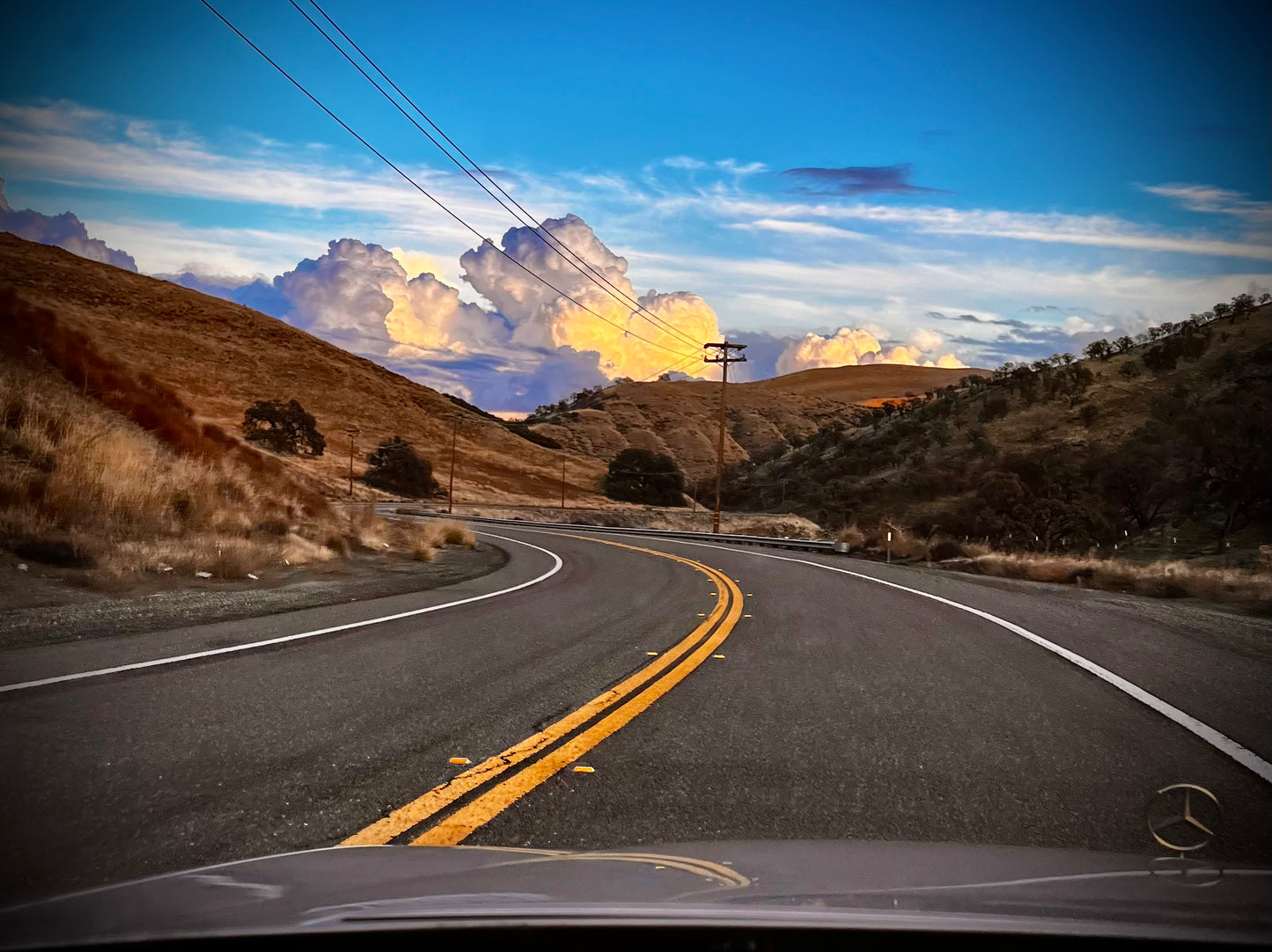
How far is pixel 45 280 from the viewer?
339 ft

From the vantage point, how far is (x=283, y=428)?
86688mm

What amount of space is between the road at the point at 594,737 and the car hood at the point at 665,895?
874 mm

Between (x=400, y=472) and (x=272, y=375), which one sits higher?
(x=272, y=375)

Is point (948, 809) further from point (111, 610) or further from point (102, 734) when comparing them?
point (111, 610)

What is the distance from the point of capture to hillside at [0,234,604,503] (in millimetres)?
96188

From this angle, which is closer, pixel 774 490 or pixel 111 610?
pixel 111 610

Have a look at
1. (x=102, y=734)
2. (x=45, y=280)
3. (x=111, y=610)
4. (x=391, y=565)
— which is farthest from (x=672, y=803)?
(x=45, y=280)

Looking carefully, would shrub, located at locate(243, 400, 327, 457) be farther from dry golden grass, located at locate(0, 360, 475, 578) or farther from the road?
the road

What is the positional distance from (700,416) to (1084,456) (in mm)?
93959

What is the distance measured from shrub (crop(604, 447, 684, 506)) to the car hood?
91.6 metres

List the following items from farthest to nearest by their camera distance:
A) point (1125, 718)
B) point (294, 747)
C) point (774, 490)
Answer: point (774, 490) < point (1125, 718) < point (294, 747)

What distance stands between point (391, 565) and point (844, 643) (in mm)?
10919

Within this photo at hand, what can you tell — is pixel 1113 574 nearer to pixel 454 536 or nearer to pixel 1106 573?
pixel 1106 573

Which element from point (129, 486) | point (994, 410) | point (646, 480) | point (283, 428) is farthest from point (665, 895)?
point (646, 480)
